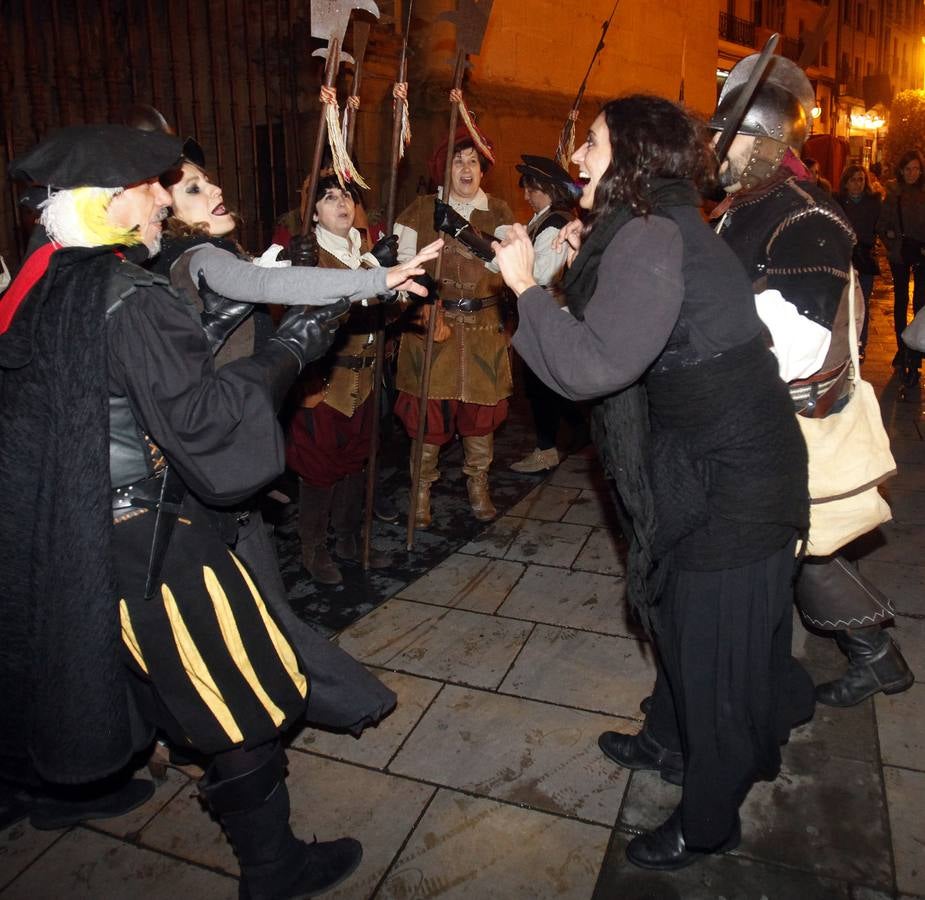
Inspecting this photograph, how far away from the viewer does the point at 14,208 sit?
4.72 meters

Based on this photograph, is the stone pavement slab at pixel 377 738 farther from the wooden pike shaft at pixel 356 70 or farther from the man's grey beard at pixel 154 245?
the wooden pike shaft at pixel 356 70

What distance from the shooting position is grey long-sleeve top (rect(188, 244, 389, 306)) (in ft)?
6.88

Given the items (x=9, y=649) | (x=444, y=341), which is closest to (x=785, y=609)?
(x=9, y=649)

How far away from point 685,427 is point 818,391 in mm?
705

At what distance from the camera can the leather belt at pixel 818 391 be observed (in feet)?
7.93

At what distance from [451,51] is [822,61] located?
32.3m

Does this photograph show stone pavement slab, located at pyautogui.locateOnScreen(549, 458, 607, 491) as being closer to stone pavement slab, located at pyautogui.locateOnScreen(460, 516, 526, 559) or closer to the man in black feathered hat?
stone pavement slab, located at pyautogui.locateOnScreen(460, 516, 526, 559)

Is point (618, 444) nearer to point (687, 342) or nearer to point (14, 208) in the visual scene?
point (687, 342)

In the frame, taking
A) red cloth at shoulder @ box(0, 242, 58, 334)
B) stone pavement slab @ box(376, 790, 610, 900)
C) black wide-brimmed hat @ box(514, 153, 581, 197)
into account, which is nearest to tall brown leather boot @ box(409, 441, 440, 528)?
black wide-brimmed hat @ box(514, 153, 581, 197)

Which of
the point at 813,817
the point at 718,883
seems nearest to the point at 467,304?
the point at 813,817

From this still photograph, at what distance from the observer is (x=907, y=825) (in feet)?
7.76

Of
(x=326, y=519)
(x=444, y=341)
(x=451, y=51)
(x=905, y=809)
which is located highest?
(x=451, y=51)

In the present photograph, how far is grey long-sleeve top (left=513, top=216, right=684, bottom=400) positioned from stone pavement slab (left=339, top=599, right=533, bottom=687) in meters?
1.78

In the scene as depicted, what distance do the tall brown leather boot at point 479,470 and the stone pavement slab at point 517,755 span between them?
1928mm
